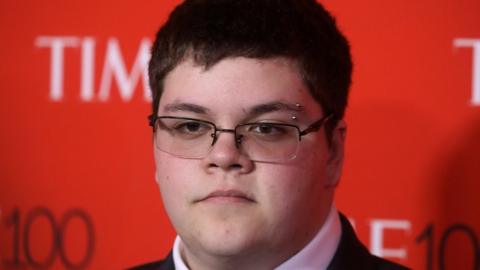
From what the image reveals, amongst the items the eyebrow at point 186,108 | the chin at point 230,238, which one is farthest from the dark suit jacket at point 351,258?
the eyebrow at point 186,108

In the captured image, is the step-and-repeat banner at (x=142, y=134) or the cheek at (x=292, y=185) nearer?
the cheek at (x=292, y=185)

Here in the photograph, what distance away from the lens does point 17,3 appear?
1.71 meters

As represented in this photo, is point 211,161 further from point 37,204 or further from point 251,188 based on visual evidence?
point 37,204

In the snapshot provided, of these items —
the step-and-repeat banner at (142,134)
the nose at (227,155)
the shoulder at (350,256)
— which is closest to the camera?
the nose at (227,155)

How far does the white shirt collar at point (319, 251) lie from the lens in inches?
44.4

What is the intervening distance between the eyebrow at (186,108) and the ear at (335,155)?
0.23m

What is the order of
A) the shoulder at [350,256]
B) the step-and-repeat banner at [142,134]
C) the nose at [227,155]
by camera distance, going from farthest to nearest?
the step-and-repeat banner at [142,134]
the shoulder at [350,256]
the nose at [227,155]

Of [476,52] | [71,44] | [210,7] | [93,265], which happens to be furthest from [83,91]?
[476,52]

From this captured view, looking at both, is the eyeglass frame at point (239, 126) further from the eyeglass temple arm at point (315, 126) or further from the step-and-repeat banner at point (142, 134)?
the step-and-repeat banner at point (142, 134)

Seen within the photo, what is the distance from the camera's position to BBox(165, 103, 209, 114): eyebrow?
1067 millimetres

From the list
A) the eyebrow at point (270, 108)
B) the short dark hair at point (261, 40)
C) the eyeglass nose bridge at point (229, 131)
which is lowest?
the eyeglass nose bridge at point (229, 131)

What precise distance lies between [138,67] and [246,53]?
1.92 feet

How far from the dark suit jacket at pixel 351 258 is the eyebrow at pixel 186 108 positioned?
286mm

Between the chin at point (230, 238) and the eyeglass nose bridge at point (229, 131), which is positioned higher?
the eyeglass nose bridge at point (229, 131)
